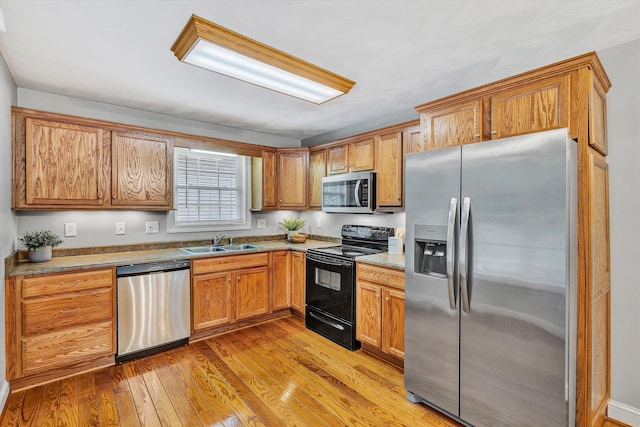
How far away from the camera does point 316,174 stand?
4348 millimetres

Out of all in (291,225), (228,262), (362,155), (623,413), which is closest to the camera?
(623,413)

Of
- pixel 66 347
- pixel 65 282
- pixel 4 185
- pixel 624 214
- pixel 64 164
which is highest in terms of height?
pixel 64 164

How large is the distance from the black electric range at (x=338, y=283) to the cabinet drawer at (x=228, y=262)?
23.2 inches

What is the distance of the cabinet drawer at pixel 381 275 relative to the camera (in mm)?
2754

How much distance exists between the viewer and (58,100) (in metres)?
3.10

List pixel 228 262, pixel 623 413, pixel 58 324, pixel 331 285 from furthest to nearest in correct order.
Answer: pixel 228 262 → pixel 331 285 → pixel 58 324 → pixel 623 413

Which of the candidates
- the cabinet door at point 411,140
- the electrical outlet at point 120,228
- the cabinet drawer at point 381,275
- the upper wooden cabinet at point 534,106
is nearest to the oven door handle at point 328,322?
the cabinet drawer at point 381,275

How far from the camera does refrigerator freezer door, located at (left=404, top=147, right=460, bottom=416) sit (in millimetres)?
2119

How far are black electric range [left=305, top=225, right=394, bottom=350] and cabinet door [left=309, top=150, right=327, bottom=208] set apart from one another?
2.08 feet

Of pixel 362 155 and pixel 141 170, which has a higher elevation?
pixel 362 155

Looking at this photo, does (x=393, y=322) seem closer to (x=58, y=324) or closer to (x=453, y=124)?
(x=453, y=124)

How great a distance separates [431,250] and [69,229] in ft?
11.3

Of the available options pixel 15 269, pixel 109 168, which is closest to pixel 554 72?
pixel 109 168

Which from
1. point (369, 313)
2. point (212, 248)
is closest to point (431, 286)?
point (369, 313)
